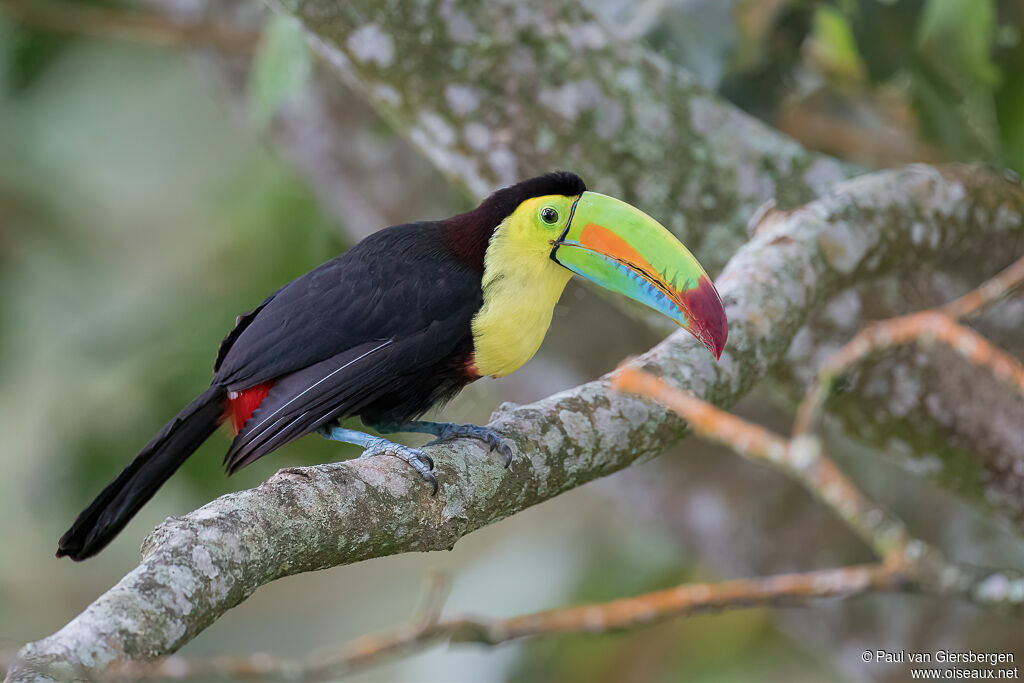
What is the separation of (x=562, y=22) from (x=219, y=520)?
5.73 ft

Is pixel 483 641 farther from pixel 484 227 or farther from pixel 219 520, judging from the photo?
pixel 484 227

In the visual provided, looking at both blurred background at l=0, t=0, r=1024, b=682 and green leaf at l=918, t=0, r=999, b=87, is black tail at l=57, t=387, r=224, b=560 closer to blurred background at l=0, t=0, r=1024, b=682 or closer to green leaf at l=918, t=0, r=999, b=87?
blurred background at l=0, t=0, r=1024, b=682

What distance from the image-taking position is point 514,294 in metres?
2.21

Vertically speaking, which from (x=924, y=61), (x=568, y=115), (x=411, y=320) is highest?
(x=568, y=115)

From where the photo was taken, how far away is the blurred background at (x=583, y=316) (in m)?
3.20

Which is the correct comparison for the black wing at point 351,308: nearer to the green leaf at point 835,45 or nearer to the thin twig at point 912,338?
the thin twig at point 912,338

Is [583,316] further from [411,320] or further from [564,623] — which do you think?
[564,623]

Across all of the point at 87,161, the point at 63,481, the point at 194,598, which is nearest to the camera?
the point at 194,598

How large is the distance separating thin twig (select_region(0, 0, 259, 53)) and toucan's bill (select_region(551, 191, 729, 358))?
204 cm

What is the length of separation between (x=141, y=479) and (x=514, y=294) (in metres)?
0.77

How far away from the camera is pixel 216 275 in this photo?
181 inches

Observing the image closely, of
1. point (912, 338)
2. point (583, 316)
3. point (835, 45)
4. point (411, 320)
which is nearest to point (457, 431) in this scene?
point (411, 320)

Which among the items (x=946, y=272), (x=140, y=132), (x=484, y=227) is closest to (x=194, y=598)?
(x=484, y=227)

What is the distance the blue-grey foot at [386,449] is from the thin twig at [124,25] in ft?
6.54
